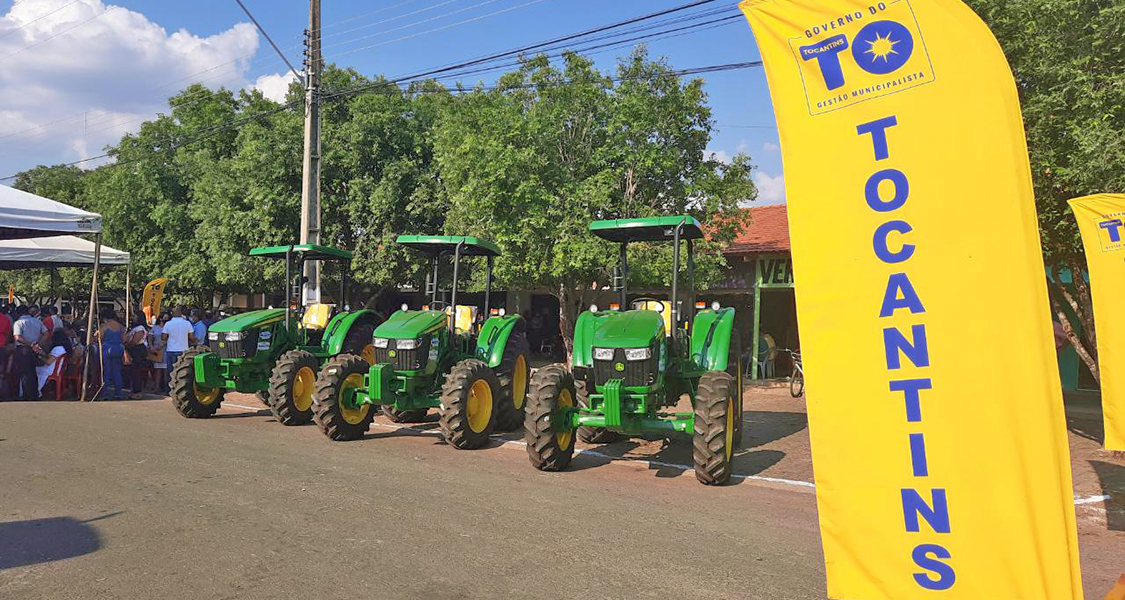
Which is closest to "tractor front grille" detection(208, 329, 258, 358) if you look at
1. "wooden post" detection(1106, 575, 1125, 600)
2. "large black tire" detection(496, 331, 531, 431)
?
"large black tire" detection(496, 331, 531, 431)

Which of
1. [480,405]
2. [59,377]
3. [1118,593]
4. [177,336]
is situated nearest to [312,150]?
[177,336]

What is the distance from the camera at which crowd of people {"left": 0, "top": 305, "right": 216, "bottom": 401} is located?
12.9m

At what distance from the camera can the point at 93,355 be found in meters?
13.2

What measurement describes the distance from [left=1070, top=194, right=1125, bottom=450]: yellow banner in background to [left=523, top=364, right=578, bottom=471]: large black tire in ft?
16.1

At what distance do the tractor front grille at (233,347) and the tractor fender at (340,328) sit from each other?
1058 mm

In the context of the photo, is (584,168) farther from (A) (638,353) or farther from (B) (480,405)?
(A) (638,353)

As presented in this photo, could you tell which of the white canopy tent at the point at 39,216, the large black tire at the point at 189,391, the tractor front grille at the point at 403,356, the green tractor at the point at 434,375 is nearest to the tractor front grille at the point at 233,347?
the large black tire at the point at 189,391

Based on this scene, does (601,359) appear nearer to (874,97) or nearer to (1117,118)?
(874,97)

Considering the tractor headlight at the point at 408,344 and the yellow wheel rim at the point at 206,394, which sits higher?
the tractor headlight at the point at 408,344

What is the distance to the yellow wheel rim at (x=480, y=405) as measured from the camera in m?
9.01

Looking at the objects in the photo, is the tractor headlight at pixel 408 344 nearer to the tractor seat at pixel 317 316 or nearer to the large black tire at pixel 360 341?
the large black tire at pixel 360 341

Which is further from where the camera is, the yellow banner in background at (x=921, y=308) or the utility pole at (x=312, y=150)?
the utility pole at (x=312, y=150)

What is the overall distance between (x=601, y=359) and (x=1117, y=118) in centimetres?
599

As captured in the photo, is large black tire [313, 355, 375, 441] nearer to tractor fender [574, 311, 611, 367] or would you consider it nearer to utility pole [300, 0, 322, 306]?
tractor fender [574, 311, 611, 367]
